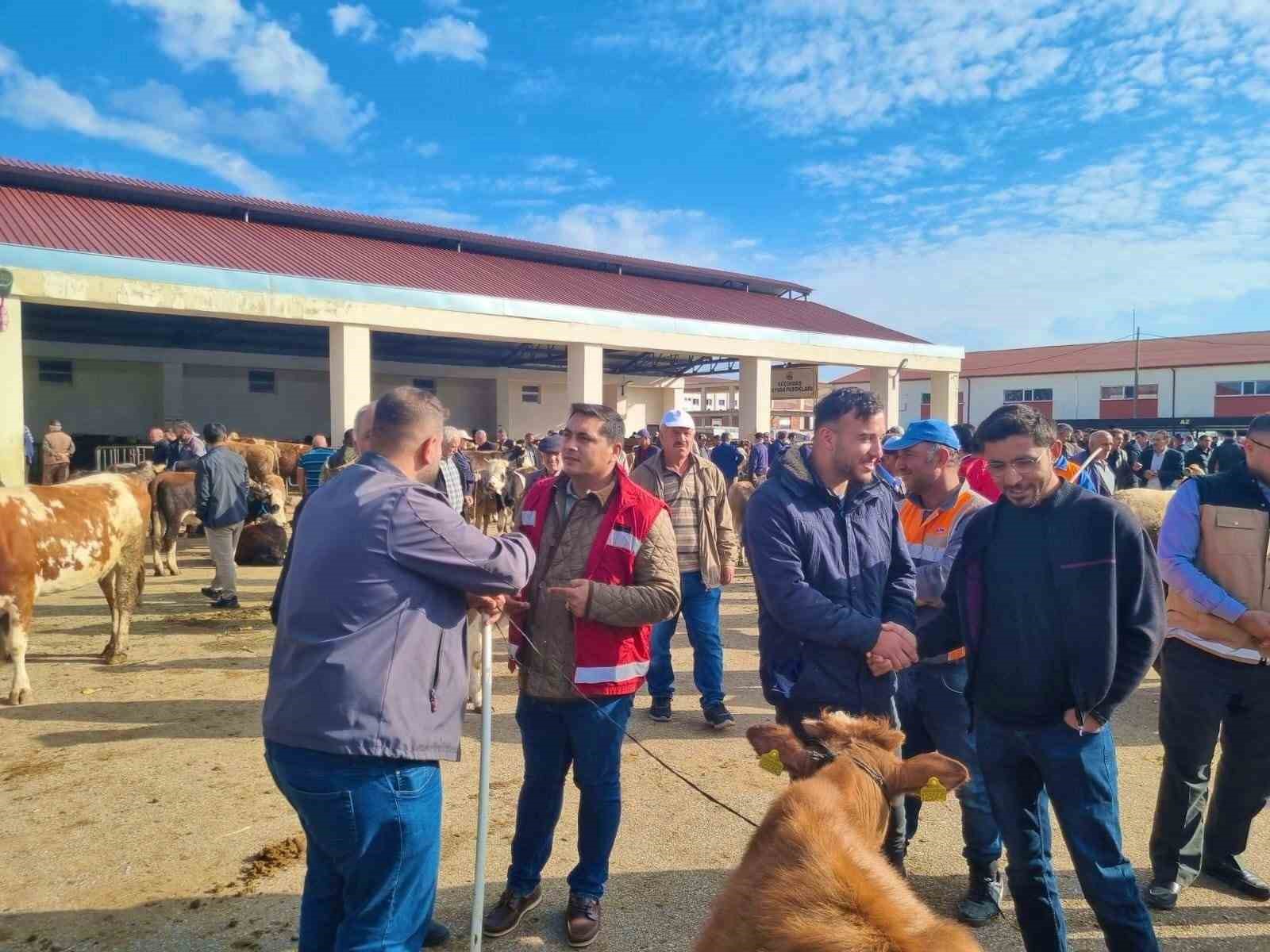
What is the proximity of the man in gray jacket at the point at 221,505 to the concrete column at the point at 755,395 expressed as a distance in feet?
52.8

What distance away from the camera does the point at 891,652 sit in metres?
2.83

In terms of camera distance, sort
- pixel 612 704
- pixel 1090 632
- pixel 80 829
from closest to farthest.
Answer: pixel 1090 632 < pixel 612 704 < pixel 80 829

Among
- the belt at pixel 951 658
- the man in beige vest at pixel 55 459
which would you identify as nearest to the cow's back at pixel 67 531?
the belt at pixel 951 658

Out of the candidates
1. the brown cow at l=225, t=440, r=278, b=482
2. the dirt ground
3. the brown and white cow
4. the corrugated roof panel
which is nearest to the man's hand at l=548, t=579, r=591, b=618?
the dirt ground

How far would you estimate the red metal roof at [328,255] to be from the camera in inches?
672

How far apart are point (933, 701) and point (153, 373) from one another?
28.2 meters

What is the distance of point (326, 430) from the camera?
2948cm

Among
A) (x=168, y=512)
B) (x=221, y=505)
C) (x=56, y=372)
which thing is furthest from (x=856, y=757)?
(x=56, y=372)

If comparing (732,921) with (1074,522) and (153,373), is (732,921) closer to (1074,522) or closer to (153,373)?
(1074,522)

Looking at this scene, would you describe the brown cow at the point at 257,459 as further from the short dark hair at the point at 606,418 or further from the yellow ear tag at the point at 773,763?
the yellow ear tag at the point at 773,763

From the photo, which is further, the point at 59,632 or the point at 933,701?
the point at 59,632

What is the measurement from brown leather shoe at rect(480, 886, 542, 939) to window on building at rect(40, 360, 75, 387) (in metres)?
27.3

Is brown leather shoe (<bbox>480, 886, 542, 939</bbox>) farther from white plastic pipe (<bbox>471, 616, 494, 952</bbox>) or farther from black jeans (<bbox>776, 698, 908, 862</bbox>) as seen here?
black jeans (<bbox>776, 698, 908, 862</bbox>)

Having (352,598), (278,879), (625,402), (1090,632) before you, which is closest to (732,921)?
(352,598)
